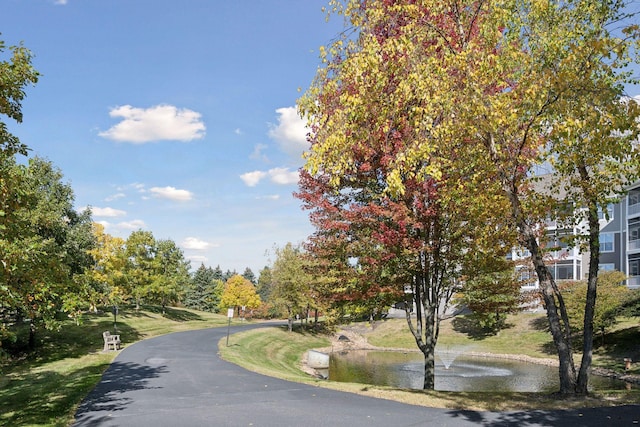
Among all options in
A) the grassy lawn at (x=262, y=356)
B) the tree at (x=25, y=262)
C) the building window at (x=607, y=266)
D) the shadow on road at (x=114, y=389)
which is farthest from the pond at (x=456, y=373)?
the building window at (x=607, y=266)

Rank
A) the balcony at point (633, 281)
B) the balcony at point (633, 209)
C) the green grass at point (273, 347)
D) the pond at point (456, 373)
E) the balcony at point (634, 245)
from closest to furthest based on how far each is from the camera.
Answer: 1. the pond at point (456, 373)
2. the green grass at point (273, 347)
3. the balcony at point (633, 281)
4. the balcony at point (634, 245)
5. the balcony at point (633, 209)

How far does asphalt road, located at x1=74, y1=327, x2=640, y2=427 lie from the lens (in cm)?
918

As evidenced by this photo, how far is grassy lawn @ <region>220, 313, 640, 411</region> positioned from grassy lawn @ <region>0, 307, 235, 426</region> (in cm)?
617

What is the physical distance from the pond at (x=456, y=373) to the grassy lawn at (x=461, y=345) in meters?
2.88

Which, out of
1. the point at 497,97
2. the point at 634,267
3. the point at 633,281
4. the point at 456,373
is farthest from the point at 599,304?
the point at 497,97

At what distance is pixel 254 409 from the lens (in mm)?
10695

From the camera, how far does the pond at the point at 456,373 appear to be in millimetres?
24750

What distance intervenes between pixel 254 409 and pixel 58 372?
12.3 metres

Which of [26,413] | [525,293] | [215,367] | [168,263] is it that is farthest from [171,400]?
[168,263]

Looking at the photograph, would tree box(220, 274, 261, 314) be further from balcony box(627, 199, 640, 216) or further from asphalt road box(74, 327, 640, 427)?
balcony box(627, 199, 640, 216)

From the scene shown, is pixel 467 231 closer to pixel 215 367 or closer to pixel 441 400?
pixel 441 400

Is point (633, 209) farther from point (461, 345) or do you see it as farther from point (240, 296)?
point (240, 296)

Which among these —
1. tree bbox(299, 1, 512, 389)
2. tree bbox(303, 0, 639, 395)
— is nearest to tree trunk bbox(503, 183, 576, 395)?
tree bbox(303, 0, 639, 395)

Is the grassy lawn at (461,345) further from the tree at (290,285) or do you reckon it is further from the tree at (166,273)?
the tree at (166,273)
